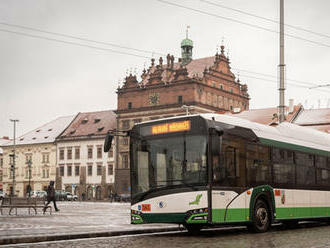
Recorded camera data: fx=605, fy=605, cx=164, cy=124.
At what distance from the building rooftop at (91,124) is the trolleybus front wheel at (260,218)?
7428 centimetres

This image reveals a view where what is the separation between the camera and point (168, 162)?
1435 centimetres

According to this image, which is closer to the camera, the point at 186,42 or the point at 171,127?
the point at 171,127

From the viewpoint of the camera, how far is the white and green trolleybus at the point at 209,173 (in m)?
14.0

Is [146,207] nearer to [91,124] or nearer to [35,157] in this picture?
[91,124]

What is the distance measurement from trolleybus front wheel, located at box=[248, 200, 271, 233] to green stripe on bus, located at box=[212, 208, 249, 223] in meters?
0.48

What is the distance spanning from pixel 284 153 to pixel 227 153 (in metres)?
3.12

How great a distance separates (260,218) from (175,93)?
6528cm

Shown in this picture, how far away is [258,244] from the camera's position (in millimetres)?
12195

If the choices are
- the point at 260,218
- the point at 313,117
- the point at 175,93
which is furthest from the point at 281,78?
the point at 175,93

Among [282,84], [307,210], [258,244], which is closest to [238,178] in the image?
[258,244]

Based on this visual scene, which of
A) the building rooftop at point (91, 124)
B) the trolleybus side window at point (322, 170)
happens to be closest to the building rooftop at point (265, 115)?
the building rooftop at point (91, 124)

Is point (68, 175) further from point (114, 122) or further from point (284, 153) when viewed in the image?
point (284, 153)

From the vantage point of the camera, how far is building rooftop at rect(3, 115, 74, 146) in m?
96.8

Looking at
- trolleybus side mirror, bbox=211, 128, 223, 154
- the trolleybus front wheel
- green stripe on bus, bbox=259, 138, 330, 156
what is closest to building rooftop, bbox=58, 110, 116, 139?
green stripe on bus, bbox=259, 138, 330, 156
